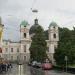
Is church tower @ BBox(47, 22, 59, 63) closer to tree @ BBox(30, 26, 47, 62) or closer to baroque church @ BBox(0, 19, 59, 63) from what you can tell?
baroque church @ BBox(0, 19, 59, 63)

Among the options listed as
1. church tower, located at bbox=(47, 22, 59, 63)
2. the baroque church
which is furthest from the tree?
church tower, located at bbox=(47, 22, 59, 63)

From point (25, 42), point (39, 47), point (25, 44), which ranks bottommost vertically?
point (39, 47)

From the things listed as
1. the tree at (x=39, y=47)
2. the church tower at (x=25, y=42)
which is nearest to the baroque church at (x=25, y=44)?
the church tower at (x=25, y=42)

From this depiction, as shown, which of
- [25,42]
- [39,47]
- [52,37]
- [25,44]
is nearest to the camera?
[39,47]

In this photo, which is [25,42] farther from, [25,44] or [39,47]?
[39,47]

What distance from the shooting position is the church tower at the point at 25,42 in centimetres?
16000

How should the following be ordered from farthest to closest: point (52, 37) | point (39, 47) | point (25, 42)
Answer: point (25, 42) → point (52, 37) → point (39, 47)

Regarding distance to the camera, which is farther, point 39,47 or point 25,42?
point 25,42

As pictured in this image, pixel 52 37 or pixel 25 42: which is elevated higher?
pixel 52 37

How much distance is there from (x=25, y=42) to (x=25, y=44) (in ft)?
3.49

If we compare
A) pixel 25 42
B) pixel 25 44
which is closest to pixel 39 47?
pixel 25 42

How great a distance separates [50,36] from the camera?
162 meters

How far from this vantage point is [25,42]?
16225 cm

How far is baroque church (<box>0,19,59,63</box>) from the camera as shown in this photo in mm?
160000
